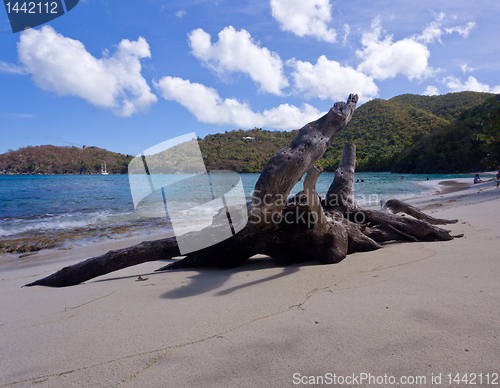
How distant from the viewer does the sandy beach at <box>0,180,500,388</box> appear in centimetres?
140

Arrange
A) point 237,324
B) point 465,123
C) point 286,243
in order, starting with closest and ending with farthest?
point 237,324, point 286,243, point 465,123

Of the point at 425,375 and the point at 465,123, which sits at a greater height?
the point at 465,123

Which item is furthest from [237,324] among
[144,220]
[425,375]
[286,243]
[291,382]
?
[144,220]

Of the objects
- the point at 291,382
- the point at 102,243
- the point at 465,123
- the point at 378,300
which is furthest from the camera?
the point at 465,123

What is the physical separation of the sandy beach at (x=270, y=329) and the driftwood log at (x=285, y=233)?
15.2 inches

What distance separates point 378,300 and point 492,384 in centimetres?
95

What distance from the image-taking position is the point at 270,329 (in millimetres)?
1840

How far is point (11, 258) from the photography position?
6246 millimetres

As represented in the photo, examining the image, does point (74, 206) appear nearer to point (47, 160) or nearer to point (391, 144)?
point (47, 160)

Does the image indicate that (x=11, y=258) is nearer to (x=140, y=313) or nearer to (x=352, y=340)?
(x=140, y=313)

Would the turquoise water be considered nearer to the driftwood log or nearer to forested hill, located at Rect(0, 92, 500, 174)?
the driftwood log

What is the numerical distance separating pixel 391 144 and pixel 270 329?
290 ft

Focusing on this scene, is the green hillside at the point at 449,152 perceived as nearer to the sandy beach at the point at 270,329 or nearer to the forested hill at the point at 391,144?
the forested hill at the point at 391,144

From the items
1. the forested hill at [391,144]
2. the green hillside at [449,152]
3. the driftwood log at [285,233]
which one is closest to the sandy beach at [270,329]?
the driftwood log at [285,233]
